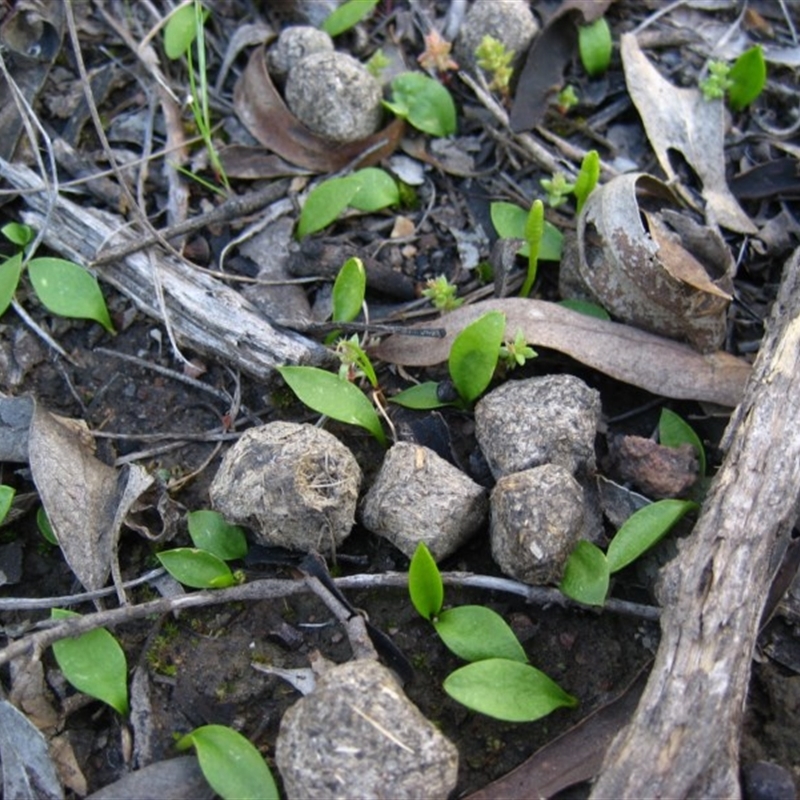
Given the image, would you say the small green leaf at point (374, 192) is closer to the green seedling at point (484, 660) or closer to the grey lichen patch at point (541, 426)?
the grey lichen patch at point (541, 426)

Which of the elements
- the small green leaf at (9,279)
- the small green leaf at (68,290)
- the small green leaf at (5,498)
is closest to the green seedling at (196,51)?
the small green leaf at (68,290)

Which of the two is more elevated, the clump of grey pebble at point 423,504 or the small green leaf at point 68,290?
the small green leaf at point 68,290

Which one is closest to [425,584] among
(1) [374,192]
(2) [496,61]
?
(1) [374,192]

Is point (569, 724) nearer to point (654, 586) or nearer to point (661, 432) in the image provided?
point (654, 586)

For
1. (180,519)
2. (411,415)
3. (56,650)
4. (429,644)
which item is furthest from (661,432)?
(56,650)

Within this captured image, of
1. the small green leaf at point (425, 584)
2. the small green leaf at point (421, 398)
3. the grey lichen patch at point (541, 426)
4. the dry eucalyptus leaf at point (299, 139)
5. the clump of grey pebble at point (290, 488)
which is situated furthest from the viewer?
the dry eucalyptus leaf at point (299, 139)

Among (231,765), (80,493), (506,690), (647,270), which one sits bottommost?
(231,765)

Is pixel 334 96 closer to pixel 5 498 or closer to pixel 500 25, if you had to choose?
pixel 500 25
